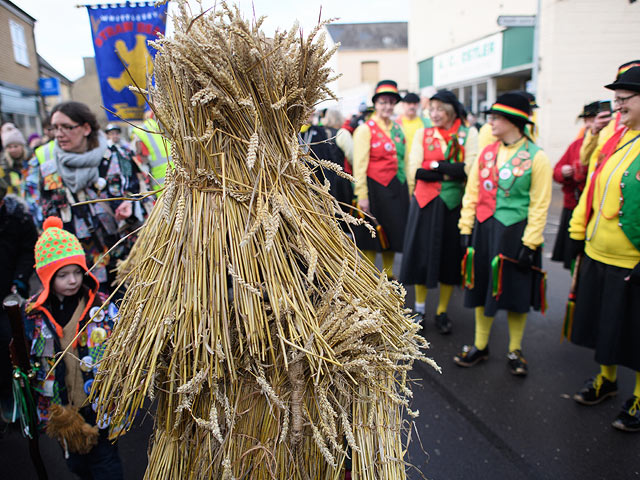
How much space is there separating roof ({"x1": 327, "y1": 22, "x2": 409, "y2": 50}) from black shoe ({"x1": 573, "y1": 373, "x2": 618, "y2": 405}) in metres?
35.8

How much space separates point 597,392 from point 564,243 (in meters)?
2.20

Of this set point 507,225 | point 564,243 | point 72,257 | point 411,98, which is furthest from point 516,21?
point 72,257

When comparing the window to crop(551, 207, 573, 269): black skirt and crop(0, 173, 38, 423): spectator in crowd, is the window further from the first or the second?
crop(551, 207, 573, 269): black skirt

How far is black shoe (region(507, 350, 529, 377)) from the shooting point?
3346mm

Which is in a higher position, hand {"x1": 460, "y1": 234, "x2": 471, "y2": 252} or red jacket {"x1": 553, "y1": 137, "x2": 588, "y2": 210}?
red jacket {"x1": 553, "y1": 137, "x2": 588, "y2": 210}

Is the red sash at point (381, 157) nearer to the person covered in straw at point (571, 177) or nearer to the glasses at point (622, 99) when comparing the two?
the person covered in straw at point (571, 177)

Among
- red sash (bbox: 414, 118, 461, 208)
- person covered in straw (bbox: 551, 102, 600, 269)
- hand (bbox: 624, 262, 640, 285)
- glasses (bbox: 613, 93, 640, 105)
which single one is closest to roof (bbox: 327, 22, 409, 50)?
person covered in straw (bbox: 551, 102, 600, 269)

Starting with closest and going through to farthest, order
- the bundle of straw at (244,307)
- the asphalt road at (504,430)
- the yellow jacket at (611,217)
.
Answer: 1. the bundle of straw at (244,307)
2. the asphalt road at (504,430)
3. the yellow jacket at (611,217)

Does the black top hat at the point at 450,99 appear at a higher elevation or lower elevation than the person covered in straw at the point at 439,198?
higher

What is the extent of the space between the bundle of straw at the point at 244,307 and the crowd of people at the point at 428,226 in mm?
376

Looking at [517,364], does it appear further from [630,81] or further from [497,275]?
[630,81]

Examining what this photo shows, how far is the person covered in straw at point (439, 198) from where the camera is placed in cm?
391

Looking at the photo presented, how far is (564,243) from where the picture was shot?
15.8 feet

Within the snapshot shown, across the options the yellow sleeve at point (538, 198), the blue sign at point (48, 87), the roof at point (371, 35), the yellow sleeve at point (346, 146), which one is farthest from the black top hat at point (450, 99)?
the roof at point (371, 35)
